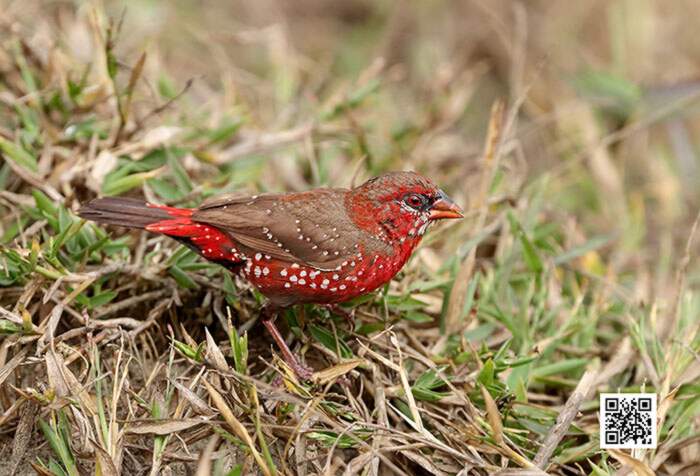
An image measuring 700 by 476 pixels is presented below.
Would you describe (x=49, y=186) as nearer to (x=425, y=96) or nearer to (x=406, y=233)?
(x=406, y=233)

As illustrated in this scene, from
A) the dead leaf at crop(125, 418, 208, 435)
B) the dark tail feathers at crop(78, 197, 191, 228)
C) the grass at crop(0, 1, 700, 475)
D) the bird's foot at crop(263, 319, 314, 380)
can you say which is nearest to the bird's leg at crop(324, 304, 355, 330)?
the grass at crop(0, 1, 700, 475)

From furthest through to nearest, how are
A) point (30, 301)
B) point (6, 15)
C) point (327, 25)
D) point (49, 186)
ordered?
Result: 1. point (327, 25)
2. point (6, 15)
3. point (49, 186)
4. point (30, 301)

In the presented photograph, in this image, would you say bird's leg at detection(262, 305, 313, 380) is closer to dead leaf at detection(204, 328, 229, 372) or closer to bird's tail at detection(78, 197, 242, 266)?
bird's tail at detection(78, 197, 242, 266)

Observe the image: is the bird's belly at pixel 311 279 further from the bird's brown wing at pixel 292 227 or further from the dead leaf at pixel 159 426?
the dead leaf at pixel 159 426

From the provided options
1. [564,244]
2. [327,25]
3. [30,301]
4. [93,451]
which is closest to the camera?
[93,451]

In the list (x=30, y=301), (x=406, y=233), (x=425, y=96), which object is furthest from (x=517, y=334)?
(x=425, y=96)

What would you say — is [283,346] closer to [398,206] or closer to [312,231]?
[312,231]

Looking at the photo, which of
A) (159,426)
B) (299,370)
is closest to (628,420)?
(299,370)
